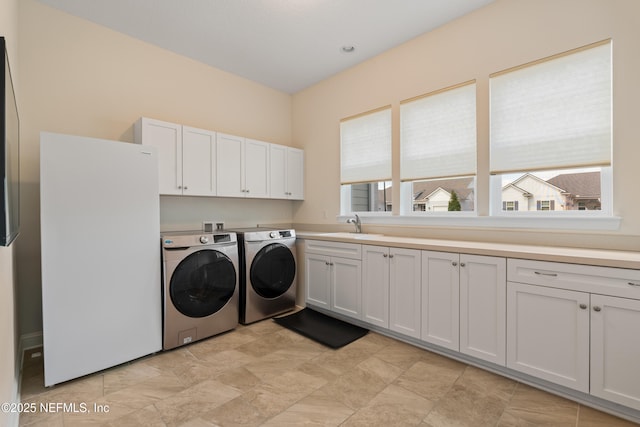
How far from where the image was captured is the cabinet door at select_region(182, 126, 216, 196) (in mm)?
3116

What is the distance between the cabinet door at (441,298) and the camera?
234 cm

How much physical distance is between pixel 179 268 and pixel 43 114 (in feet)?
5.89

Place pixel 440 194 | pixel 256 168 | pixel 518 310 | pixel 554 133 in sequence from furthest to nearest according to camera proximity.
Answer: pixel 256 168
pixel 440 194
pixel 554 133
pixel 518 310

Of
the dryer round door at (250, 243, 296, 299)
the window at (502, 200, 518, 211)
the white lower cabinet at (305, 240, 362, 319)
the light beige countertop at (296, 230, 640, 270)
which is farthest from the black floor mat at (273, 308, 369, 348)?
the window at (502, 200, 518, 211)

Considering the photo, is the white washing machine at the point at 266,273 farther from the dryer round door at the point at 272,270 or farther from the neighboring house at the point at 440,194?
the neighboring house at the point at 440,194

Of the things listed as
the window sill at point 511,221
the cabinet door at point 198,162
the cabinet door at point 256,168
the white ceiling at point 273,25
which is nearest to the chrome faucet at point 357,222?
the window sill at point 511,221

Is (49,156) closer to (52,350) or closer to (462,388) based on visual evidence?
(52,350)

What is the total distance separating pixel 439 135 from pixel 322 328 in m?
2.26

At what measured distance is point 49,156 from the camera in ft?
6.66

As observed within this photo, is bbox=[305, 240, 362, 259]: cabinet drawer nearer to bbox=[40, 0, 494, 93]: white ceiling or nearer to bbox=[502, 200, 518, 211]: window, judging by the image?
bbox=[502, 200, 518, 211]: window

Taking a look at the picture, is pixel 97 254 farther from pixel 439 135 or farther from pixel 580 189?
pixel 580 189

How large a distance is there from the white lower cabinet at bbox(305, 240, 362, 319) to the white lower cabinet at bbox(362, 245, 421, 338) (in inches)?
4.4

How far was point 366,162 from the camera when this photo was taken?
3637 millimetres

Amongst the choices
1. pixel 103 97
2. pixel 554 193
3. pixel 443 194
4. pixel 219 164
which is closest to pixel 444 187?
pixel 443 194
